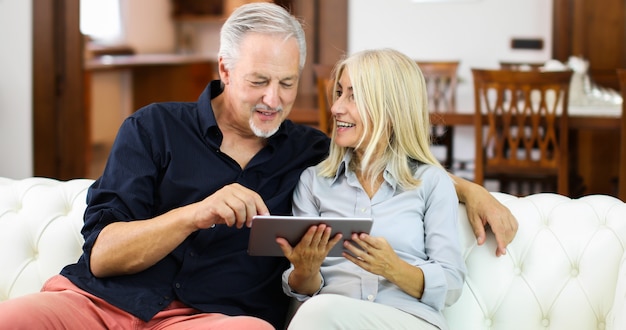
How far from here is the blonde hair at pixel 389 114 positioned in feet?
6.91

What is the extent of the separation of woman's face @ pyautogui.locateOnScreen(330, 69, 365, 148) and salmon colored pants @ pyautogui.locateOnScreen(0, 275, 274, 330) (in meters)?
0.47

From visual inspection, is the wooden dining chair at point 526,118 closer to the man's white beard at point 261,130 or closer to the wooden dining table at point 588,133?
the wooden dining table at point 588,133

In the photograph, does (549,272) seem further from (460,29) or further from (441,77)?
(460,29)

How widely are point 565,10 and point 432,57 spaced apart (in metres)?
0.92

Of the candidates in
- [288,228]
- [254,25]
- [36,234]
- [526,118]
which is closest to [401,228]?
[288,228]

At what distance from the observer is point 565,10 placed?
6016 mm

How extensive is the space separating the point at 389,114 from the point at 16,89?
2.87 meters

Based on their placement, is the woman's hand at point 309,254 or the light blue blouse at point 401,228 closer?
the woman's hand at point 309,254

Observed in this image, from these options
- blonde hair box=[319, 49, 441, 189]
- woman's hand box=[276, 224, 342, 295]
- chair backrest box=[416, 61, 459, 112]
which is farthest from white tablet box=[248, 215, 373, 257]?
chair backrest box=[416, 61, 459, 112]

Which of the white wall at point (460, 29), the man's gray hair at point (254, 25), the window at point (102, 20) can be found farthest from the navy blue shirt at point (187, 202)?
the window at point (102, 20)

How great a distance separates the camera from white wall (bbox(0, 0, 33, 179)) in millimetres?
4383

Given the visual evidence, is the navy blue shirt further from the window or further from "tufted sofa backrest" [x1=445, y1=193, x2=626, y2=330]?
the window

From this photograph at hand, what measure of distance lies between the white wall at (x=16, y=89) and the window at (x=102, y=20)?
4055mm

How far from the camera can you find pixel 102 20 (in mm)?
8766
